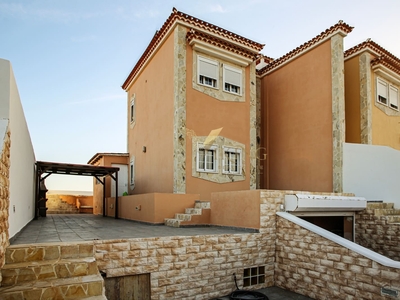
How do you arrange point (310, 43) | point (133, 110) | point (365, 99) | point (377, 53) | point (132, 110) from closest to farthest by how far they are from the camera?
point (310, 43) → point (365, 99) → point (377, 53) → point (133, 110) → point (132, 110)

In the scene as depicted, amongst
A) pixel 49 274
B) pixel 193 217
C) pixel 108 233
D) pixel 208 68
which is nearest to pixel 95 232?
pixel 108 233

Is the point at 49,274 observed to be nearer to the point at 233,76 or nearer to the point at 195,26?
the point at 195,26

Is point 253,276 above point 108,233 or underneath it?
underneath

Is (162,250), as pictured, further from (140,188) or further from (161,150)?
(140,188)

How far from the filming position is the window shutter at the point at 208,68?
1339cm

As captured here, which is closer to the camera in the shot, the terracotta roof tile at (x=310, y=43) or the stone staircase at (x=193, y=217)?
the stone staircase at (x=193, y=217)

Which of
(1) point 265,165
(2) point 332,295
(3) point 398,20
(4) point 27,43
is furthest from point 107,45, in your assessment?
(2) point 332,295

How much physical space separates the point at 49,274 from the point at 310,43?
45.5 ft

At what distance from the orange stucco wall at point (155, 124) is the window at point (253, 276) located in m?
5.21

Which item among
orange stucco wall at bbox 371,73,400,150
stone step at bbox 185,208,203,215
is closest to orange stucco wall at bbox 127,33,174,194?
stone step at bbox 185,208,203,215

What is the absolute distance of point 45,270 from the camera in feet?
16.0

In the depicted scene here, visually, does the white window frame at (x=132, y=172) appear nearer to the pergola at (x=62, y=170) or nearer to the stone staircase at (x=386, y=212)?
the pergola at (x=62, y=170)

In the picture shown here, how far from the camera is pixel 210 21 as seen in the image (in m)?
13.5

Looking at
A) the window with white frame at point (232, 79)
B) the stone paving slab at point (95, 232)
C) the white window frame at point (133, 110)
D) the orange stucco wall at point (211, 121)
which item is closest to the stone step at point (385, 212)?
the stone paving slab at point (95, 232)
